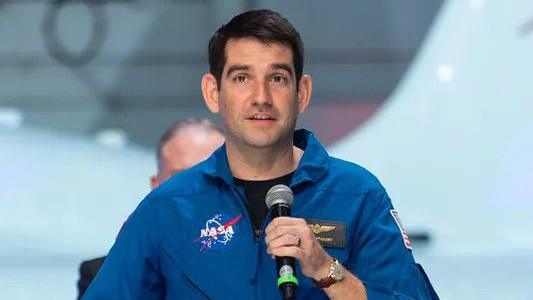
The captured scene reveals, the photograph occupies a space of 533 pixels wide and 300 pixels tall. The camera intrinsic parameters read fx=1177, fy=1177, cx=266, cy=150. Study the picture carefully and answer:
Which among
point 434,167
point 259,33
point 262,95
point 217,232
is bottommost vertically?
point 217,232

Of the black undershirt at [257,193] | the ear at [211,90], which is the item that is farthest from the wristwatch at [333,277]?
the ear at [211,90]

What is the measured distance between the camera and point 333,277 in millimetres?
1972

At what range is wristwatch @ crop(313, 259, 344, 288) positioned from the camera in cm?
197

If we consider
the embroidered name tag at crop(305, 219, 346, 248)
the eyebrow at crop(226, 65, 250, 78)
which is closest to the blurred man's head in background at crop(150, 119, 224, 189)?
the eyebrow at crop(226, 65, 250, 78)

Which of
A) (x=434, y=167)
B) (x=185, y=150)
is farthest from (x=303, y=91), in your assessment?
(x=434, y=167)

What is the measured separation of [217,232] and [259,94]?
260 mm

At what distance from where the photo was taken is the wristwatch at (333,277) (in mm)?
1972

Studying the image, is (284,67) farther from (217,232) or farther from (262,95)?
(217,232)

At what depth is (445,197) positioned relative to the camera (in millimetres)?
4215

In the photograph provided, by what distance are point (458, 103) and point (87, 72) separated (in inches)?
52.5

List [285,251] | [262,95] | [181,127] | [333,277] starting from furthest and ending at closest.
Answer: [181,127], [262,95], [333,277], [285,251]

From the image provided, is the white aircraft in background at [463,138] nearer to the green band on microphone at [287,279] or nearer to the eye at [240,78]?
the eye at [240,78]

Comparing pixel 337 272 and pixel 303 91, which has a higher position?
pixel 303 91

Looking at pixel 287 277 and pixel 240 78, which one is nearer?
pixel 287 277
